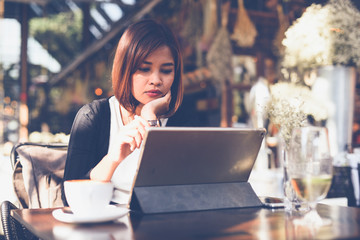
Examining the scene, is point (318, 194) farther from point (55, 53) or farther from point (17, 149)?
point (55, 53)

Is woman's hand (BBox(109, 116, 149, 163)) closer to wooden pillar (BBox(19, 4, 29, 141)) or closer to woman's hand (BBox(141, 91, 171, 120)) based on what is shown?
woman's hand (BBox(141, 91, 171, 120))

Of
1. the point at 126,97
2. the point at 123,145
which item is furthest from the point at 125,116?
the point at 123,145

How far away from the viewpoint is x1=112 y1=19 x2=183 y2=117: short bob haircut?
1511mm

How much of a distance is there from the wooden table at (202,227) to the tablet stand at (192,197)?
25 millimetres

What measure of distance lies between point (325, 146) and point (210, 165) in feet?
0.90

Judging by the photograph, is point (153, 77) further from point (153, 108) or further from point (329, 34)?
point (329, 34)

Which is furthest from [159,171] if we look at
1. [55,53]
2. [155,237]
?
[55,53]

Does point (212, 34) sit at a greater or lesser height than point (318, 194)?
greater

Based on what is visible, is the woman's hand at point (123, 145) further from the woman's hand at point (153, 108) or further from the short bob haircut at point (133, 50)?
the short bob haircut at point (133, 50)

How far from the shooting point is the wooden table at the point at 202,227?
2.58 ft

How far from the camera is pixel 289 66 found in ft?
10.5

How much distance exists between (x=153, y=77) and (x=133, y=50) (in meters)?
0.12

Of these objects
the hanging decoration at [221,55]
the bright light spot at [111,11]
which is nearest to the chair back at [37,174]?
the hanging decoration at [221,55]

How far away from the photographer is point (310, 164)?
0.90 metres
